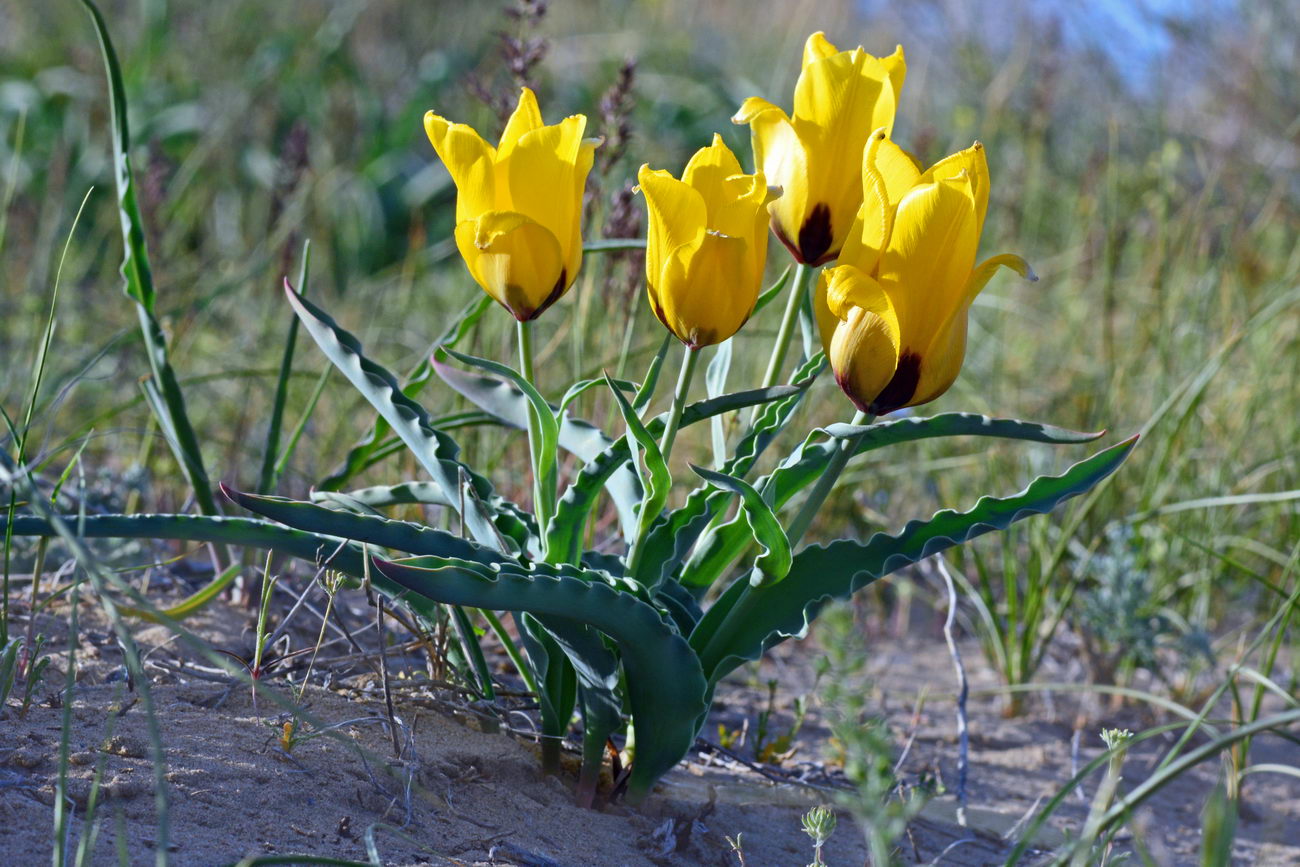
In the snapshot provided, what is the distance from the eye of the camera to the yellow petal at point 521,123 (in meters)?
1.27

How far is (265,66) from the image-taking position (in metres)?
4.89

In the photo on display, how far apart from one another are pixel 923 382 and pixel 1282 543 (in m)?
1.80

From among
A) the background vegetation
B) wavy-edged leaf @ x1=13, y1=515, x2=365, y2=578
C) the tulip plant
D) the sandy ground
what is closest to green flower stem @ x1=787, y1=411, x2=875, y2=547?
the tulip plant

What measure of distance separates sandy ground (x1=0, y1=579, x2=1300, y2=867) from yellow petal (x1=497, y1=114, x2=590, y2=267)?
22.8 inches

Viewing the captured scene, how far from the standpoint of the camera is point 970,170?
3.89 ft

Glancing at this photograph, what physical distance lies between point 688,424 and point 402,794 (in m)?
0.52

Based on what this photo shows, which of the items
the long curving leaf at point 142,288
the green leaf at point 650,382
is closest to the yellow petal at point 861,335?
the green leaf at point 650,382

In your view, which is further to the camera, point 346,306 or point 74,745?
point 346,306

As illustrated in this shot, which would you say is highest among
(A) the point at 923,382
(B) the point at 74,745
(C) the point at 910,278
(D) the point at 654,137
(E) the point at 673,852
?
(D) the point at 654,137

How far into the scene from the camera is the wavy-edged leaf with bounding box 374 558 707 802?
1.14 m

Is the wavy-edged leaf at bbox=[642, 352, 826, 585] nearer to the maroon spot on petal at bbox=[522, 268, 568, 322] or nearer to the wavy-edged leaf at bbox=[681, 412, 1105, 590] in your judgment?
the wavy-edged leaf at bbox=[681, 412, 1105, 590]

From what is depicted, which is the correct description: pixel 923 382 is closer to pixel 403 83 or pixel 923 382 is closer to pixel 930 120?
pixel 930 120

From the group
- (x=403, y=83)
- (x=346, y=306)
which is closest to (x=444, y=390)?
(x=346, y=306)

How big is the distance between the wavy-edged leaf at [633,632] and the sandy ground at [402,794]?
0.12 metres
